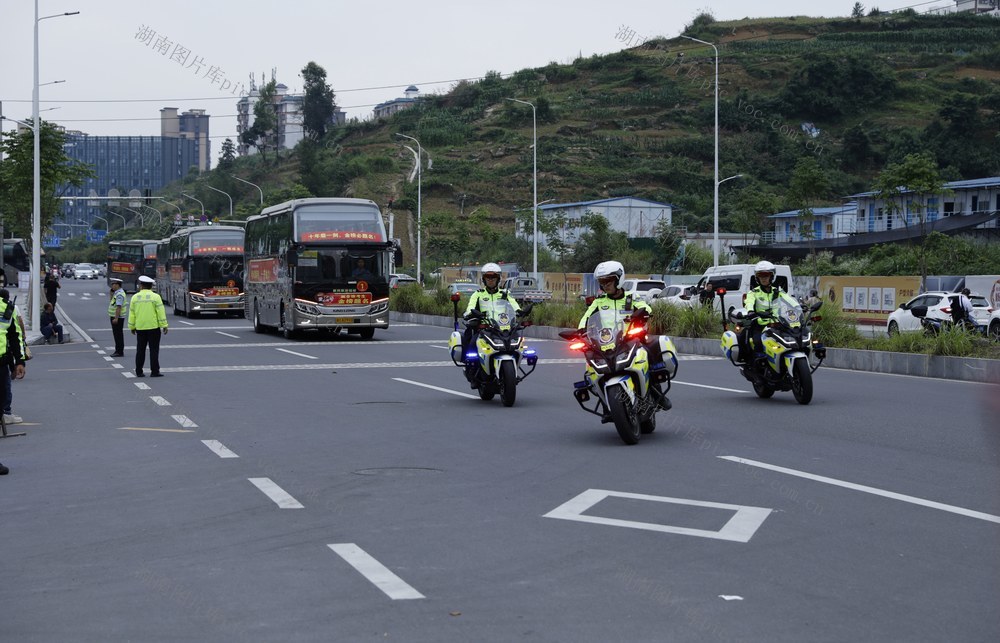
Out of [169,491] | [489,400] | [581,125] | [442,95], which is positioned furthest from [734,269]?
[442,95]

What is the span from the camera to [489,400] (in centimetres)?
1616

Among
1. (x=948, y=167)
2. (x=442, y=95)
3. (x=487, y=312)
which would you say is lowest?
(x=487, y=312)

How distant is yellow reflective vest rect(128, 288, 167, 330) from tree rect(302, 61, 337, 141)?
5155 inches

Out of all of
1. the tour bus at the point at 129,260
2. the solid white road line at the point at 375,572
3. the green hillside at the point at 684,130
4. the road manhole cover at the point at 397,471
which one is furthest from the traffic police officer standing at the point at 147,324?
the green hillside at the point at 684,130

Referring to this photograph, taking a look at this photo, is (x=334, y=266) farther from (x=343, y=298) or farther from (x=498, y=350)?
(x=498, y=350)

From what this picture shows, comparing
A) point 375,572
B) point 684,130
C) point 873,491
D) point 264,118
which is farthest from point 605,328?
A: point 264,118

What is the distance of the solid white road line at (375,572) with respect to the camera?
5.94 meters

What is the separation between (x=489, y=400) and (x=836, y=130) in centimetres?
11383

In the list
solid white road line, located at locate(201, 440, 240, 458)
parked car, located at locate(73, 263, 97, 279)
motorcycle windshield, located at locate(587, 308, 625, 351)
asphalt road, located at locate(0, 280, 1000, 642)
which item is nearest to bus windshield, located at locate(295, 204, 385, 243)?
asphalt road, located at locate(0, 280, 1000, 642)

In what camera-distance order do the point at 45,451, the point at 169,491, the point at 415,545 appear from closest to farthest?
the point at 415,545 → the point at 169,491 → the point at 45,451

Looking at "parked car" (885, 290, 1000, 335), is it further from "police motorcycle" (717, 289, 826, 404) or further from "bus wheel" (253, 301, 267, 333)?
"bus wheel" (253, 301, 267, 333)

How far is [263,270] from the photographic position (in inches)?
1412

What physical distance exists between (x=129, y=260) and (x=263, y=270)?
49.0 meters

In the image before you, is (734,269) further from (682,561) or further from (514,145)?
(514,145)
